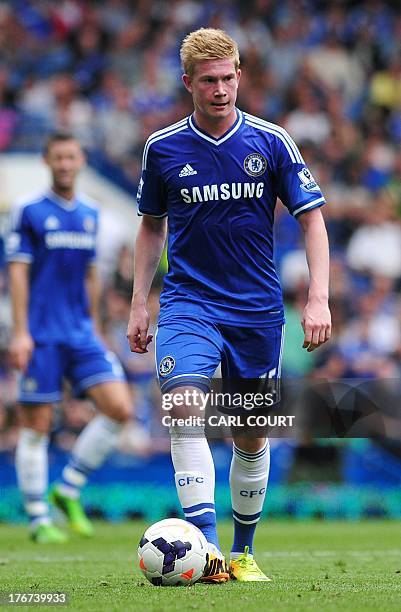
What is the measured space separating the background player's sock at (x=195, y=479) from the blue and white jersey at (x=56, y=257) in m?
4.39

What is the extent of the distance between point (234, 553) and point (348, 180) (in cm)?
1159

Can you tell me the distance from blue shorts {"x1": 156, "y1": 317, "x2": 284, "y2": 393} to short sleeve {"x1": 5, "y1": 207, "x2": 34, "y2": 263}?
3.99m

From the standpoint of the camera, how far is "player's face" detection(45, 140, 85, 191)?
9430 millimetres

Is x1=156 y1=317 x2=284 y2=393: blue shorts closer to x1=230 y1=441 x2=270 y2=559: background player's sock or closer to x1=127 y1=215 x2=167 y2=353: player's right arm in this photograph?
x1=127 y1=215 x2=167 y2=353: player's right arm

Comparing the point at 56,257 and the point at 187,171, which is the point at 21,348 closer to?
the point at 56,257

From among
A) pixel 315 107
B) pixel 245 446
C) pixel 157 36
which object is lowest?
pixel 245 446

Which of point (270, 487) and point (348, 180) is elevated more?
point (348, 180)

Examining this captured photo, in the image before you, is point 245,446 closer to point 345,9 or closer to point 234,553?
point 234,553

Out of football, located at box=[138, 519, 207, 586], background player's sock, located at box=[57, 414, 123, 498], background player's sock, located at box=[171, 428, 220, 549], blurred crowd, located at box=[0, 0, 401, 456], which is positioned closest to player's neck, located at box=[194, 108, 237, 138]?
background player's sock, located at box=[171, 428, 220, 549]

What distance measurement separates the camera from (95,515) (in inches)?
486

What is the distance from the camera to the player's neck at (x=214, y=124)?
5816 millimetres

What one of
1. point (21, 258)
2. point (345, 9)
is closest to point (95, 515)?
point (21, 258)

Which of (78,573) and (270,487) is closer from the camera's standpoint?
(78,573)

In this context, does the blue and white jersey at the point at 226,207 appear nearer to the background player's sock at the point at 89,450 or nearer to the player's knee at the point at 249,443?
the player's knee at the point at 249,443
